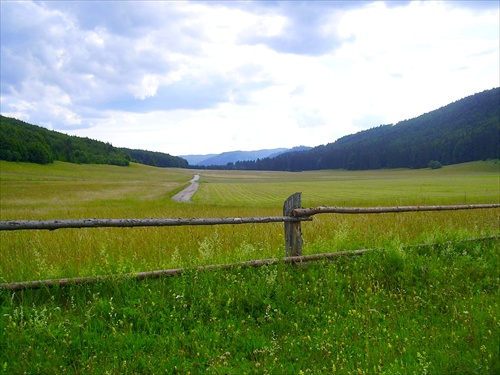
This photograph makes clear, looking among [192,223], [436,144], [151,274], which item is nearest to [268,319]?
[151,274]

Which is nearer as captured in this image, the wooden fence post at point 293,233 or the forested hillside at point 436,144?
the wooden fence post at point 293,233

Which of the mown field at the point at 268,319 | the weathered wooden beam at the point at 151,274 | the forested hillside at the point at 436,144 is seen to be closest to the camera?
the mown field at the point at 268,319

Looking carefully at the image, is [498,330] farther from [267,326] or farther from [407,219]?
[407,219]

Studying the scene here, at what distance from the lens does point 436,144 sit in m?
132

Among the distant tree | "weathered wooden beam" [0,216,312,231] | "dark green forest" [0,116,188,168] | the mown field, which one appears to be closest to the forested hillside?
the distant tree

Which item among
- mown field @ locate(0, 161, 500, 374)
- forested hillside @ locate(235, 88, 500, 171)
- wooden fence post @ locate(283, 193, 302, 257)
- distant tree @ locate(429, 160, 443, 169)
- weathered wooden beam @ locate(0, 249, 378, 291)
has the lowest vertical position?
mown field @ locate(0, 161, 500, 374)

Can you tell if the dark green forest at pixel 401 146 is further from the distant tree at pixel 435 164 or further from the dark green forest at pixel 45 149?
the distant tree at pixel 435 164

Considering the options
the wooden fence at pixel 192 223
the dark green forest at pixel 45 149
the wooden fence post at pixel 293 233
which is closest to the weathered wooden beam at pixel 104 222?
the wooden fence at pixel 192 223

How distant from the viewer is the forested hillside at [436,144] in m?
122

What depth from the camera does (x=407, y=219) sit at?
11.3 metres

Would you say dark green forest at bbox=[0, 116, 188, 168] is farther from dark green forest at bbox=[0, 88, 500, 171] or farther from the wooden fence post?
the wooden fence post

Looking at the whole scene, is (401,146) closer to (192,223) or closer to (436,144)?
(436,144)

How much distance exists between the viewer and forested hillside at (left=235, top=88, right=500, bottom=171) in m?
122

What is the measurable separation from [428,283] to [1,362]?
5457 mm
